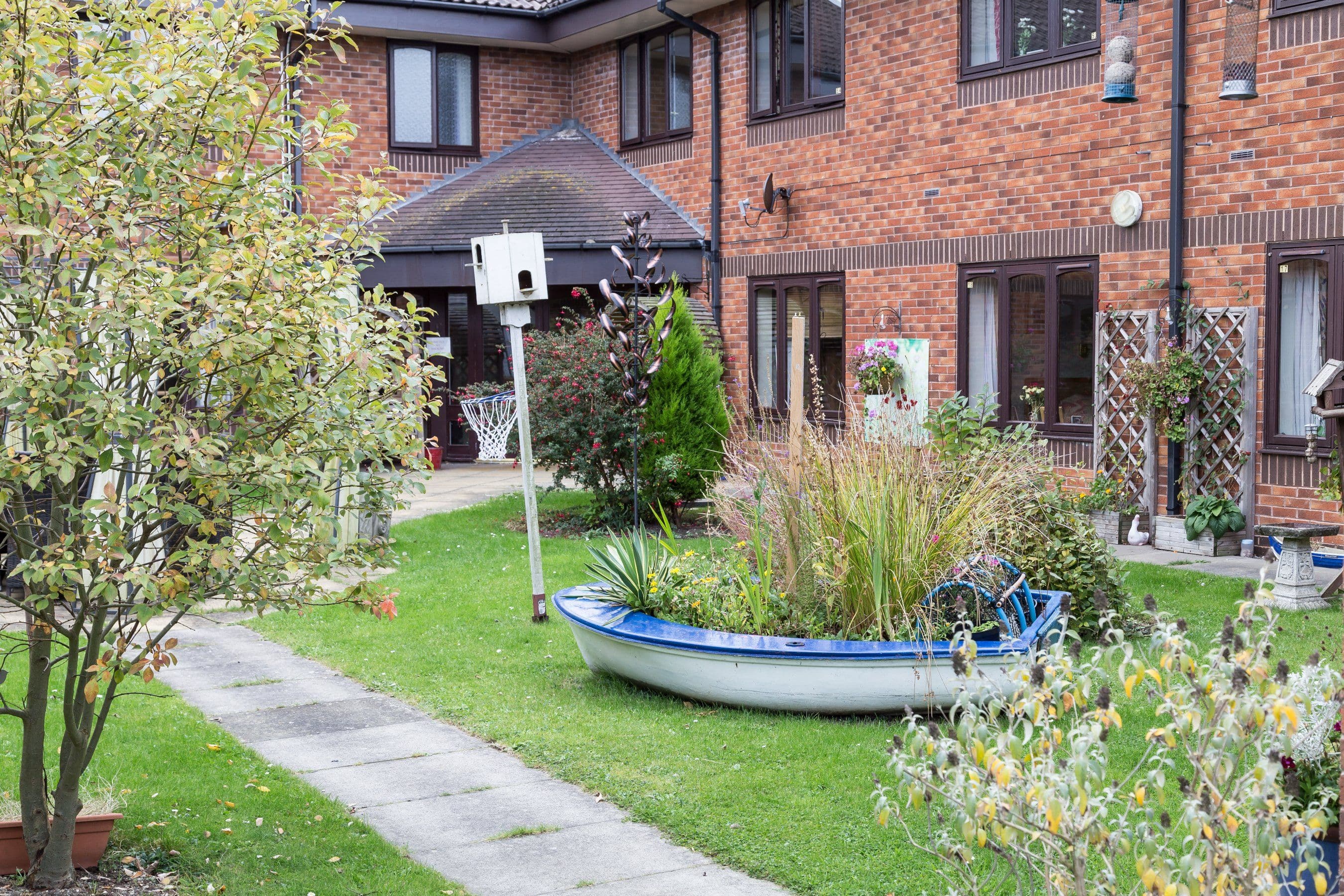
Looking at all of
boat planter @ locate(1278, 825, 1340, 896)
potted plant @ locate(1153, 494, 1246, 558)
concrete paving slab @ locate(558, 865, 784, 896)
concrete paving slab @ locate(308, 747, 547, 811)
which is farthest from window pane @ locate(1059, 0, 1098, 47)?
boat planter @ locate(1278, 825, 1340, 896)

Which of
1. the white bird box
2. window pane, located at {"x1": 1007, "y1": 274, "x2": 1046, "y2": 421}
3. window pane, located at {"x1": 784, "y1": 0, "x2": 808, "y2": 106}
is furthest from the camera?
window pane, located at {"x1": 784, "y1": 0, "x2": 808, "y2": 106}

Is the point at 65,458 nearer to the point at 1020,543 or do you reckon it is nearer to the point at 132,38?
the point at 132,38

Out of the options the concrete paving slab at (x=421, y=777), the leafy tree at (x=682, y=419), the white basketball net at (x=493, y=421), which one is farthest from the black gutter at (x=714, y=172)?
the concrete paving slab at (x=421, y=777)

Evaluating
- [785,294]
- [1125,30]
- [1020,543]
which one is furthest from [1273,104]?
[785,294]

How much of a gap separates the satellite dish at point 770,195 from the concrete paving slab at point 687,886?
12070 millimetres

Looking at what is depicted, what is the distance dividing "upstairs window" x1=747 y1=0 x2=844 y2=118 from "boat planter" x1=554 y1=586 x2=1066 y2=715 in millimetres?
9732

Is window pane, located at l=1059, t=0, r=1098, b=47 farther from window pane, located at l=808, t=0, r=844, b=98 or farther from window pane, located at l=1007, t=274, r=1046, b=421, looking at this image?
window pane, located at l=808, t=0, r=844, b=98

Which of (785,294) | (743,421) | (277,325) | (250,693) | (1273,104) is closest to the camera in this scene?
(277,325)

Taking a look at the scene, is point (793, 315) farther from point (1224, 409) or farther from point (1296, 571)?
point (1296, 571)

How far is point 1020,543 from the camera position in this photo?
779cm

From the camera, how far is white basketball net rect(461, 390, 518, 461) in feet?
59.2

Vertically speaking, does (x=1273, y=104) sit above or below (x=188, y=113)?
above

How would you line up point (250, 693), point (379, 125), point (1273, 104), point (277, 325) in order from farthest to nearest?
point (379, 125)
point (1273, 104)
point (250, 693)
point (277, 325)

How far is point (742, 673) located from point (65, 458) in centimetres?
351
